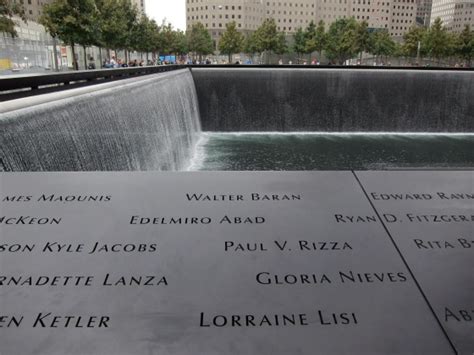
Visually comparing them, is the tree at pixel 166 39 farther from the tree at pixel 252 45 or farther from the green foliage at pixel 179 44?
the tree at pixel 252 45

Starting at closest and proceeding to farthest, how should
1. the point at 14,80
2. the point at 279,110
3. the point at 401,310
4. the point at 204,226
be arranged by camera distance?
the point at 401,310, the point at 204,226, the point at 14,80, the point at 279,110

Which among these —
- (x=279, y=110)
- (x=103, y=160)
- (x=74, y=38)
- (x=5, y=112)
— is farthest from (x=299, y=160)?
(x=74, y=38)

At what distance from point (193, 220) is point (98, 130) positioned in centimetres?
465

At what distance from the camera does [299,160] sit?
1256cm

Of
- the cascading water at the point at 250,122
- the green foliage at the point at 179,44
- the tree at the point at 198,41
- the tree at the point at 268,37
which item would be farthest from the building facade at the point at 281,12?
the cascading water at the point at 250,122

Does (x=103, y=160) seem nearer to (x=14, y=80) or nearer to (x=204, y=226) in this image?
(x=14, y=80)

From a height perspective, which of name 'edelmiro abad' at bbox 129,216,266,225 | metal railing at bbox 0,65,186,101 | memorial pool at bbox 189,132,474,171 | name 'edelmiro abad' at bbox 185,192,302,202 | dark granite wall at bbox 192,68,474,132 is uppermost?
metal railing at bbox 0,65,186,101

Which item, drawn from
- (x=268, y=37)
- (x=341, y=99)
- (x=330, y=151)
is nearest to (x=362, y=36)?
(x=268, y=37)

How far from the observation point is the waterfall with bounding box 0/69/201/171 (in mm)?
4250

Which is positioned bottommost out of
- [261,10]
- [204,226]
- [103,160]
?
[103,160]

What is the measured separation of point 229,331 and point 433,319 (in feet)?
2.22

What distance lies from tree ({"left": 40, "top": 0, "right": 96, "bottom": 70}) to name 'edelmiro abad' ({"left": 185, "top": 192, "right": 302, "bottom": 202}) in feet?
82.0

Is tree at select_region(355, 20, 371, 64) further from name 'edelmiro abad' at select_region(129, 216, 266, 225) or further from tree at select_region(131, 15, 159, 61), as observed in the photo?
name 'edelmiro abad' at select_region(129, 216, 266, 225)

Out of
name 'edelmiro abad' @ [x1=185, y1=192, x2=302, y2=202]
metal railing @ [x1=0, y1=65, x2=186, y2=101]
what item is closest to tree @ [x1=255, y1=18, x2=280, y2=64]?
metal railing @ [x1=0, y1=65, x2=186, y2=101]
